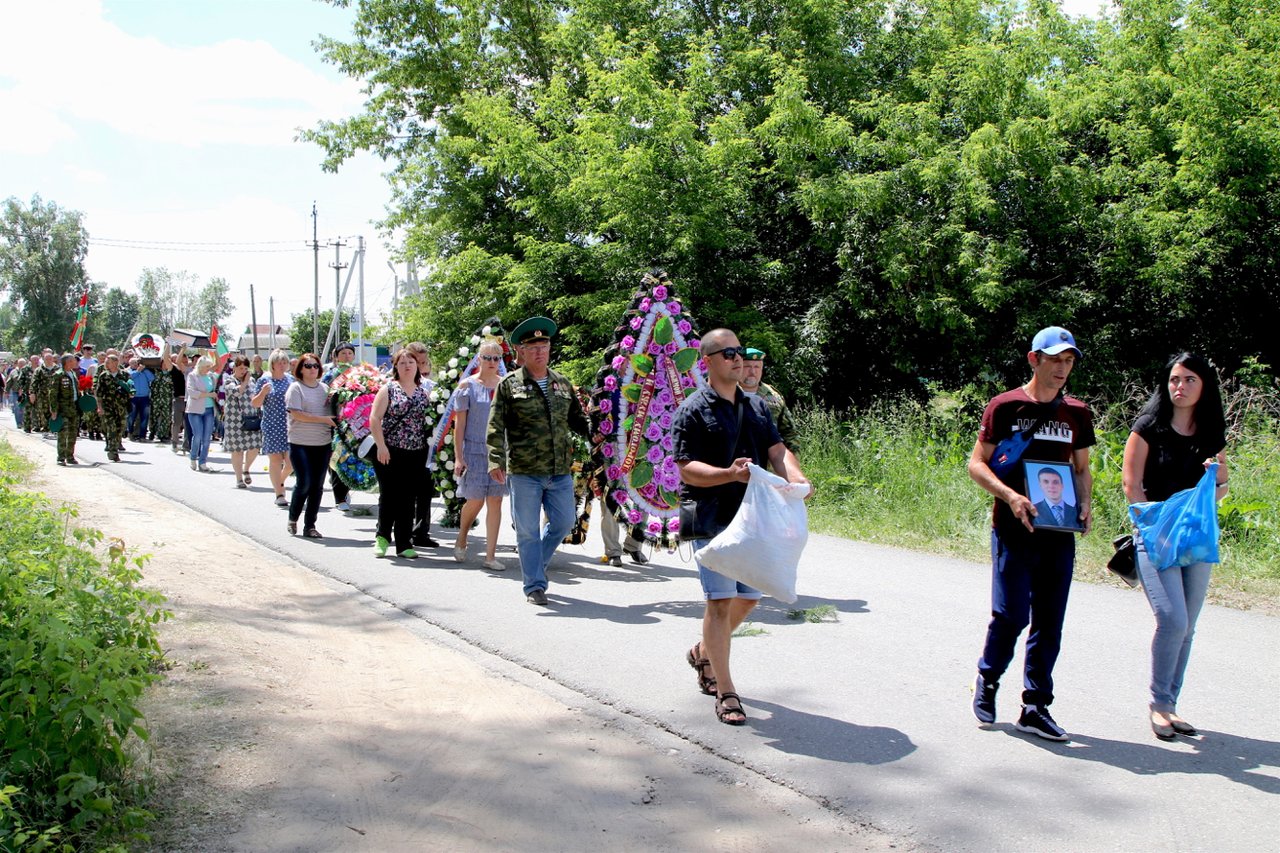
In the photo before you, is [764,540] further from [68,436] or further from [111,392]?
[111,392]

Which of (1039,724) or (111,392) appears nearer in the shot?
(1039,724)

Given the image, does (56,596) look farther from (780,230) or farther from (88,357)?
(88,357)

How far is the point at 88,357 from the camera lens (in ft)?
82.3

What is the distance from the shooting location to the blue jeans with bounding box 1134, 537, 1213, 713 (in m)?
5.00

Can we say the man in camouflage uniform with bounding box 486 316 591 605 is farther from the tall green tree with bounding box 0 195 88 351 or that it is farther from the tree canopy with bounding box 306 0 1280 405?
the tall green tree with bounding box 0 195 88 351

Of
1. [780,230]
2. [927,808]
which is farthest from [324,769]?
[780,230]

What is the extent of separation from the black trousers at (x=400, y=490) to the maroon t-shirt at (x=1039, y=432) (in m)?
6.10

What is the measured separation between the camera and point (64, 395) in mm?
17812

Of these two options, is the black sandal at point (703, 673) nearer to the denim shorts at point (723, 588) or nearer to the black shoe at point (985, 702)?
the denim shorts at point (723, 588)

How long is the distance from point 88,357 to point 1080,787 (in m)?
25.5

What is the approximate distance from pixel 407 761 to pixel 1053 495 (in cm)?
312

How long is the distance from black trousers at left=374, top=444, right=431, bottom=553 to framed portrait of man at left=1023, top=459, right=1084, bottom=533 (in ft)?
20.7

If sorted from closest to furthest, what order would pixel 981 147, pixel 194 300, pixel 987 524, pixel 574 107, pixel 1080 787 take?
pixel 1080 787
pixel 987 524
pixel 981 147
pixel 574 107
pixel 194 300

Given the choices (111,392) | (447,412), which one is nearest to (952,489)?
(447,412)
